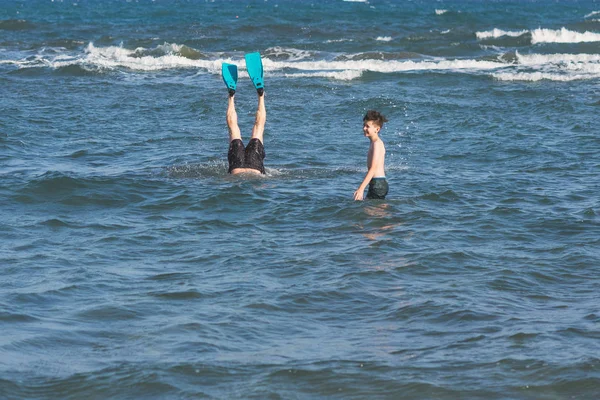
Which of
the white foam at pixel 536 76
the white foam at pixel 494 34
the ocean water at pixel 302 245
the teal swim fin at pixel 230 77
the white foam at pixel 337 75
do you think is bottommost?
the ocean water at pixel 302 245

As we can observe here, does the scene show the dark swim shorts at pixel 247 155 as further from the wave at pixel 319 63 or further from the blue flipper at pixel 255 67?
the wave at pixel 319 63

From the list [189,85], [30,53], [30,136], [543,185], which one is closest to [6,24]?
[30,53]

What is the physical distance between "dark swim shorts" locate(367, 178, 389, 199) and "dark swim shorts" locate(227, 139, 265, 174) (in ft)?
7.43

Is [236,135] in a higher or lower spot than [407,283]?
higher

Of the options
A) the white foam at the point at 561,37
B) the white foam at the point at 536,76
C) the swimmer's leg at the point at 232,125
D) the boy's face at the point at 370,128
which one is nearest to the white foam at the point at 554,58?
the white foam at the point at 536,76

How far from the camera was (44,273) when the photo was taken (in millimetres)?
8820

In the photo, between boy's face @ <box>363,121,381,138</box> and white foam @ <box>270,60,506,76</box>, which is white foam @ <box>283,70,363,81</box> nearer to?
white foam @ <box>270,60,506,76</box>

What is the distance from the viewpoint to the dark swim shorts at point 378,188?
11.4 m

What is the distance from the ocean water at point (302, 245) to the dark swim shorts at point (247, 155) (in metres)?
0.30

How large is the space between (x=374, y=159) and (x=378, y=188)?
415 millimetres

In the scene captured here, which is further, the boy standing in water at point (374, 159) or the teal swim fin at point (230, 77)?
the teal swim fin at point (230, 77)

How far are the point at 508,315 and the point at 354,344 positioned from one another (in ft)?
4.83

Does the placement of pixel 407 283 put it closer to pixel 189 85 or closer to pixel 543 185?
pixel 543 185

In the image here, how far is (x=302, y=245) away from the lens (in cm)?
992
